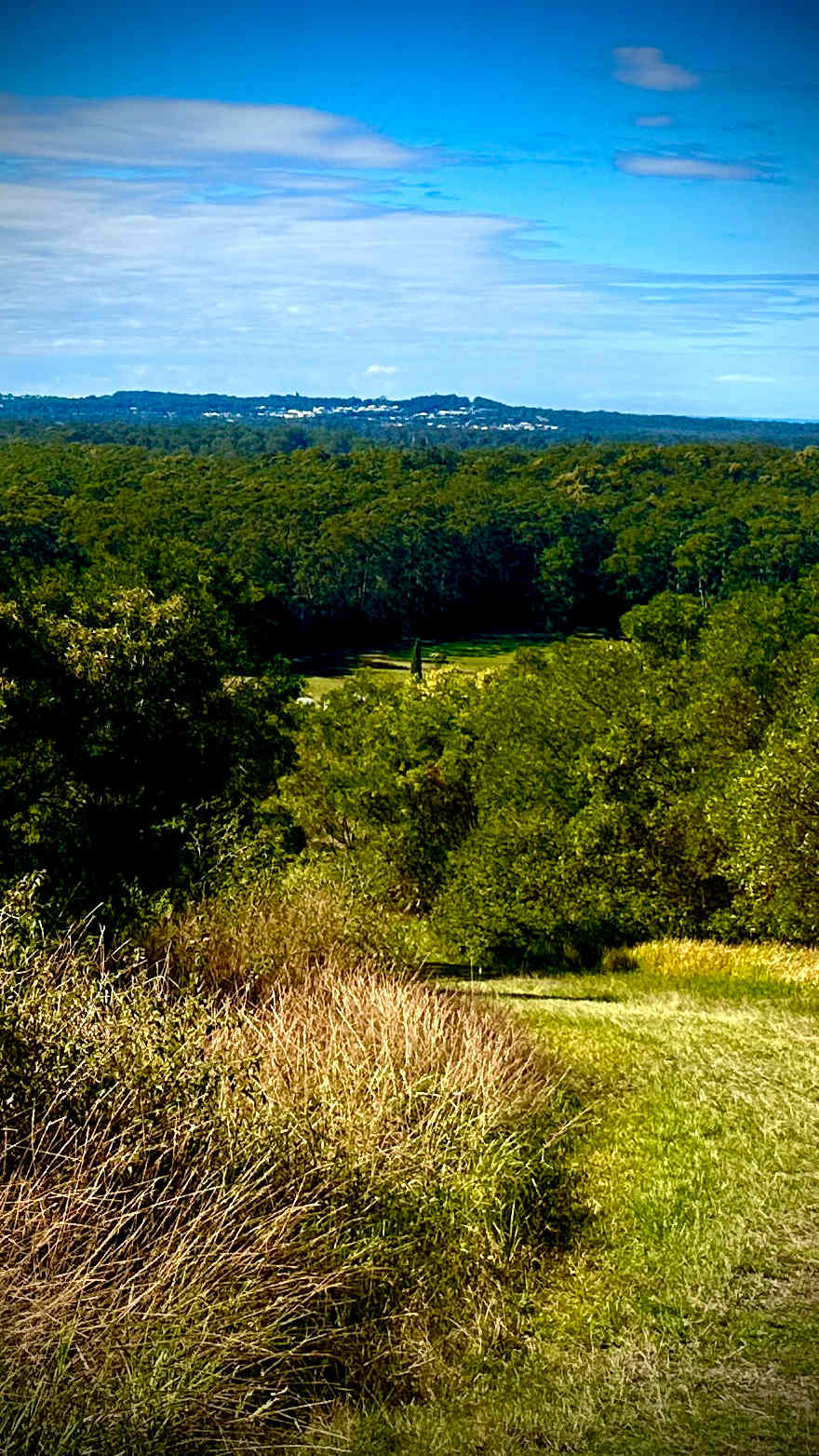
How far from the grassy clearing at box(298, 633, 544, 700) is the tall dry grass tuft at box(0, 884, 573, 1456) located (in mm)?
64914

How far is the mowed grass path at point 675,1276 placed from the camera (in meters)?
6.40

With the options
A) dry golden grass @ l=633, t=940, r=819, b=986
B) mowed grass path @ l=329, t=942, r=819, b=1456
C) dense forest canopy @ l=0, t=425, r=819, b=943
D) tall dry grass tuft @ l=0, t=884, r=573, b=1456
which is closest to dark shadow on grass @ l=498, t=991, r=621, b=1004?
dry golden grass @ l=633, t=940, r=819, b=986

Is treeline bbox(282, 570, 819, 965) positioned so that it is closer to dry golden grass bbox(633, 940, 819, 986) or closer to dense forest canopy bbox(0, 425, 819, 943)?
dense forest canopy bbox(0, 425, 819, 943)

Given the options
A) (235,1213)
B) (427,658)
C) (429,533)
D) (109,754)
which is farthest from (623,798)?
(429,533)

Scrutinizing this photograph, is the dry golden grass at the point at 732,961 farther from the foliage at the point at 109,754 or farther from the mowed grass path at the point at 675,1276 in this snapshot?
the foliage at the point at 109,754

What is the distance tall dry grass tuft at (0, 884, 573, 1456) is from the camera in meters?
6.43

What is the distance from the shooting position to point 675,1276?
797 centimetres

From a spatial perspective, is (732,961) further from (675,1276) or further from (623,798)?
(675,1276)

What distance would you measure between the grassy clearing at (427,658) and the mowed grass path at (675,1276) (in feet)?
206

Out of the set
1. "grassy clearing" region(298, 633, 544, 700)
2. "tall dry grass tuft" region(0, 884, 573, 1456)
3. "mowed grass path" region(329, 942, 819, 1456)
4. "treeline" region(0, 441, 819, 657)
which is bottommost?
"grassy clearing" region(298, 633, 544, 700)

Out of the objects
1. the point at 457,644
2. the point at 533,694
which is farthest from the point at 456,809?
the point at 457,644

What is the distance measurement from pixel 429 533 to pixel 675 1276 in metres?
109

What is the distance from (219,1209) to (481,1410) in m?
1.93

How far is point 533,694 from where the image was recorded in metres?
31.7
